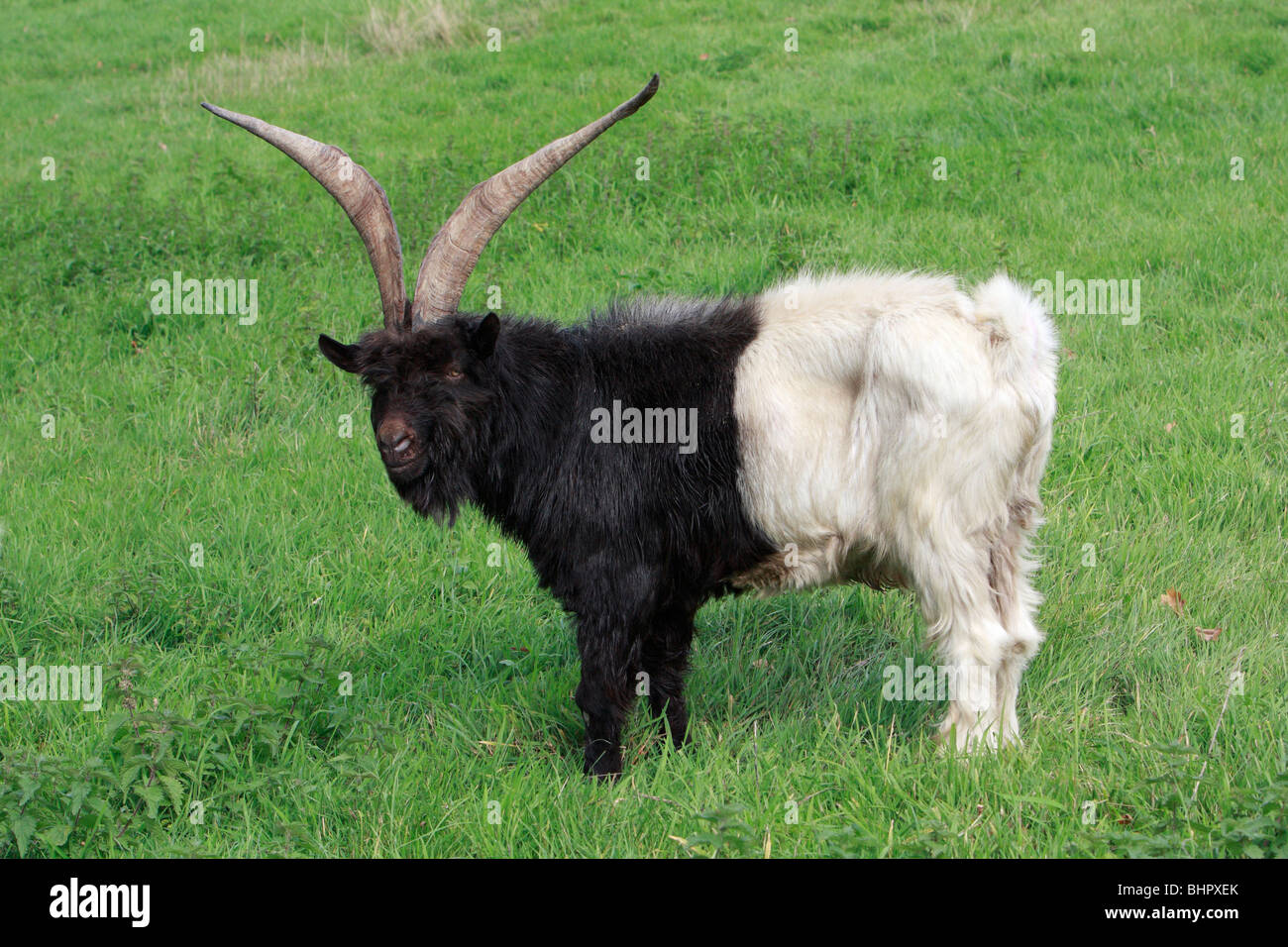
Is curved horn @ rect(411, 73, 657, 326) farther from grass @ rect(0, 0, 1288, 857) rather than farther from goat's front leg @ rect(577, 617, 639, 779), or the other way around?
grass @ rect(0, 0, 1288, 857)

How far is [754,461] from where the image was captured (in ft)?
12.1

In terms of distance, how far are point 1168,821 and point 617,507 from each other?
6.10ft

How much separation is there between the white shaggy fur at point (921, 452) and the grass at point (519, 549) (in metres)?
0.41

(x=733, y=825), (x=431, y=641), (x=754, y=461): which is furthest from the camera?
(x=431, y=641)

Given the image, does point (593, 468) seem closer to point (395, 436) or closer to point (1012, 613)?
point (395, 436)

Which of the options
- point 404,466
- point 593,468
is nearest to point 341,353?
point 404,466

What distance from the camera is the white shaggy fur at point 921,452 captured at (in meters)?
3.42

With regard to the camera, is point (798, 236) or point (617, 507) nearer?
point (617, 507)

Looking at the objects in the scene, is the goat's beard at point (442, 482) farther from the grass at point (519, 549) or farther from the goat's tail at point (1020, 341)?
the goat's tail at point (1020, 341)

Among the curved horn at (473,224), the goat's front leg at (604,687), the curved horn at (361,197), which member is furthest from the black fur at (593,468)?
the curved horn at (361,197)

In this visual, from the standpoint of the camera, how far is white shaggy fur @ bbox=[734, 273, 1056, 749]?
11.2ft

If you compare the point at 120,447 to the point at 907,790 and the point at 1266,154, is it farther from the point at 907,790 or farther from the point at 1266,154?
the point at 1266,154

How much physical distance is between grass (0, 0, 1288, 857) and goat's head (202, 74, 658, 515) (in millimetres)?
940

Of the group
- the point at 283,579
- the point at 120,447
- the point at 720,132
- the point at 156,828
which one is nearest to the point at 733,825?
the point at 156,828
